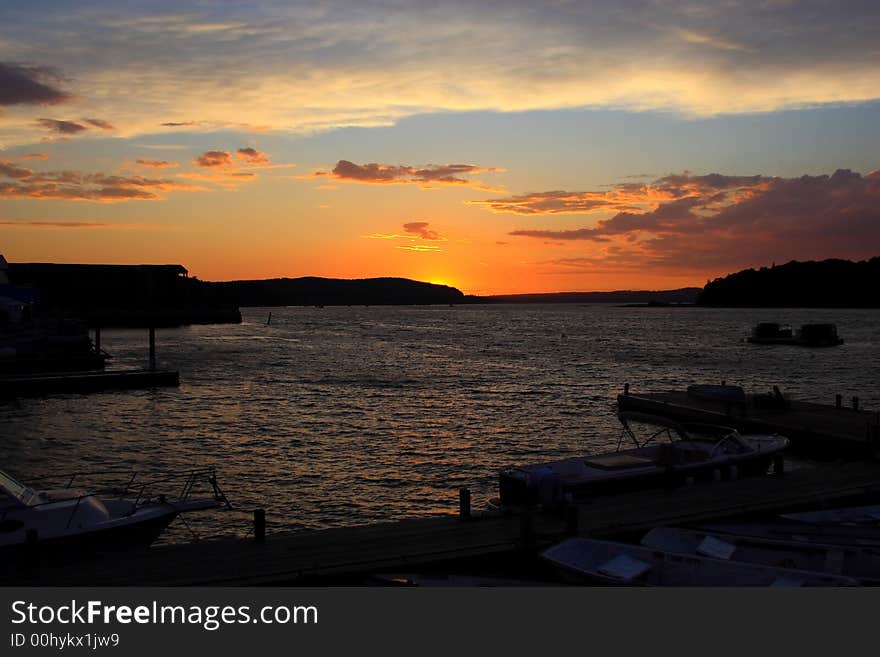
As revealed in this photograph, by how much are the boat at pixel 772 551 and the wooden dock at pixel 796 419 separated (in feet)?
34.9

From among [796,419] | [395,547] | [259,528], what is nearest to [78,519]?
[259,528]

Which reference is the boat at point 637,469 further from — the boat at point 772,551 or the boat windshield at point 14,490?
the boat windshield at point 14,490

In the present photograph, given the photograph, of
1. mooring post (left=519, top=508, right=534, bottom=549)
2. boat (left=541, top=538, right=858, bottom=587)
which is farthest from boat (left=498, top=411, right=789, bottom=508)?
boat (left=541, top=538, right=858, bottom=587)

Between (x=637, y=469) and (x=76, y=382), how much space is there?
143 ft

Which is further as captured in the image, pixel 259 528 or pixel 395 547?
pixel 259 528

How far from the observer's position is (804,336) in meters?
113

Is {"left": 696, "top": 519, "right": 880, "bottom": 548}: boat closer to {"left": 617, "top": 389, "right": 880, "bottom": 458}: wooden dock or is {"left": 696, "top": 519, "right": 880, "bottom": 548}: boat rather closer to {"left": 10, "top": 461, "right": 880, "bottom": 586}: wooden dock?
{"left": 10, "top": 461, "right": 880, "bottom": 586}: wooden dock

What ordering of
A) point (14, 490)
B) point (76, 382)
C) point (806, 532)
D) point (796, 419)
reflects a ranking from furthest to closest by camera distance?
point (76, 382)
point (796, 419)
point (14, 490)
point (806, 532)

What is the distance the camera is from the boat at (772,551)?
13.8 m

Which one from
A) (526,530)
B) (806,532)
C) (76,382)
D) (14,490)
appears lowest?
(76,382)

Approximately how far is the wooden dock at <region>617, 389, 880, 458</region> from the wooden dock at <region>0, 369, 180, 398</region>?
3502cm

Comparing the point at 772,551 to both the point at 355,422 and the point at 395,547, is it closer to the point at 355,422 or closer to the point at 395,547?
the point at 395,547

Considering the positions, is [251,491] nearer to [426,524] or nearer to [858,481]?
[426,524]
